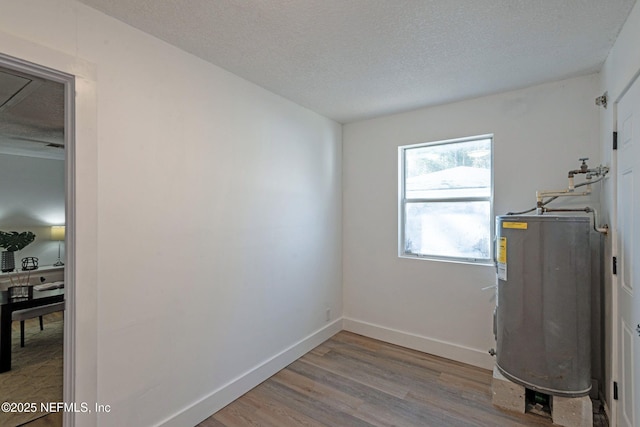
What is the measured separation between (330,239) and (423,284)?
3.82 ft

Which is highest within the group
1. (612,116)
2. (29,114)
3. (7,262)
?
(29,114)

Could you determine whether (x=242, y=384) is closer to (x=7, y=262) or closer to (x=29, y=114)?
(x=29, y=114)

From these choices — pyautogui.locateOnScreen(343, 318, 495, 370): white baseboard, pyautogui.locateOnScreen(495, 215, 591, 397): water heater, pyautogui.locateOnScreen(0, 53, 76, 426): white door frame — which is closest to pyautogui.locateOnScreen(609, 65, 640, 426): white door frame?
pyautogui.locateOnScreen(495, 215, 591, 397): water heater

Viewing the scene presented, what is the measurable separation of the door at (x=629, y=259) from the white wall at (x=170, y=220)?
2.40 m

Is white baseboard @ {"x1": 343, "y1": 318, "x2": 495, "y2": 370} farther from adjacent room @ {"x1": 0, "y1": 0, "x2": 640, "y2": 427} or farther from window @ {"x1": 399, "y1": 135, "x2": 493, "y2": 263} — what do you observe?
window @ {"x1": 399, "y1": 135, "x2": 493, "y2": 263}

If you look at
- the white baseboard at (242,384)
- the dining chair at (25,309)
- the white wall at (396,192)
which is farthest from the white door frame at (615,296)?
the dining chair at (25,309)

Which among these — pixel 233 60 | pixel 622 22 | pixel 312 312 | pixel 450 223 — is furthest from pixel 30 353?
pixel 622 22

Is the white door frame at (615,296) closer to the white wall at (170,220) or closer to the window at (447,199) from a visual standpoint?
the window at (447,199)

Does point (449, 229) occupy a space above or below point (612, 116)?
below

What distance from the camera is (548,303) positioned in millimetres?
2031

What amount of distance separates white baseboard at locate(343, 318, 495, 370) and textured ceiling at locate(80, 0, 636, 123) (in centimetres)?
250

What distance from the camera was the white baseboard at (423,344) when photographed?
277 cm

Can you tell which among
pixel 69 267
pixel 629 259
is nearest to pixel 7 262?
pixel 69 267

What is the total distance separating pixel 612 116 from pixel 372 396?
2.65 metres
